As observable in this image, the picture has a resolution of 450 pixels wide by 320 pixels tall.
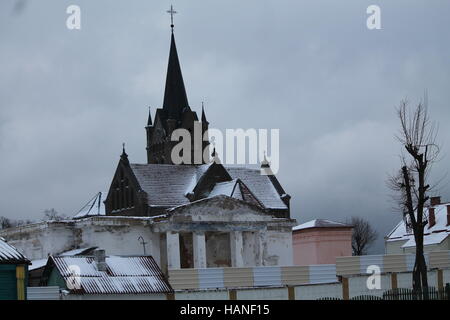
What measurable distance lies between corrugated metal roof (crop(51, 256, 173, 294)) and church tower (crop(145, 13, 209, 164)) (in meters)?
27.2

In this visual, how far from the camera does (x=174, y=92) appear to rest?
62219 millimetres

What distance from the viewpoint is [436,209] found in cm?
5603

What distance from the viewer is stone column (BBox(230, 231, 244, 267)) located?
44625 mm

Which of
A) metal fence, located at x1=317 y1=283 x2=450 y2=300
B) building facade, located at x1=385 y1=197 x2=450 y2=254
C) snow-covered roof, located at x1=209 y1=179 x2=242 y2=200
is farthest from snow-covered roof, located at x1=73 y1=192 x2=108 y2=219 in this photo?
metal fence, located at x1=317 y1=283 x2=450 y2=300

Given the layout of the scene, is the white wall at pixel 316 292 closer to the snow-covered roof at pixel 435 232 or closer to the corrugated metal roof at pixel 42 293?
the corrugated metal roof at pixel 42 293

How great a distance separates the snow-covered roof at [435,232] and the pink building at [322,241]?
409cm

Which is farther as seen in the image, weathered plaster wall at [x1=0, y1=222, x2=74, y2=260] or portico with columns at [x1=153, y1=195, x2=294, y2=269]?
portico with columns at [x1=153, y1=195, x2=294, y2=269]

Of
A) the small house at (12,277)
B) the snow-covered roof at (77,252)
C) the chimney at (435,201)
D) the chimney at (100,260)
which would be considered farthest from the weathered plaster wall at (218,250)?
the small house at (12,277)

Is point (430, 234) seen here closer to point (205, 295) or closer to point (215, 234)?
point (215, 234)

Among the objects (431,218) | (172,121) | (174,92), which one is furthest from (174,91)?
(431,218)

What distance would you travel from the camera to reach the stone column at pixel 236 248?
4462 centimetres

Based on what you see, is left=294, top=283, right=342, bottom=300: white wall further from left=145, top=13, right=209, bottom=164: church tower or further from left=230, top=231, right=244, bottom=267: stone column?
left=145, top=13, right=209, bottom=164: church tower
